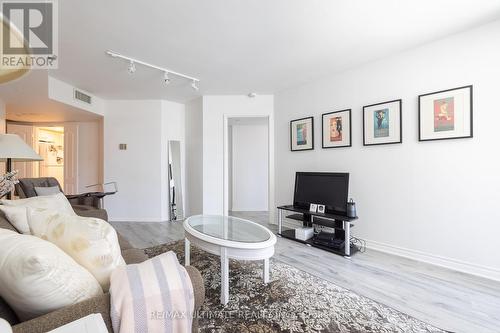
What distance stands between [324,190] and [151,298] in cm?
267

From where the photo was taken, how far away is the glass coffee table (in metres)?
1.80

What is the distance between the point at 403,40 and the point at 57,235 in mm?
3271

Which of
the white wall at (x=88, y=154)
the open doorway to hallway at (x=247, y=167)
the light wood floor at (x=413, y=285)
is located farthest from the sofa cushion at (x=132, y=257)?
the open doorway to hallway at (x=247, y=167)

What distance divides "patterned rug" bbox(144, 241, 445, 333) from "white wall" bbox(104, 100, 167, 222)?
2.78 m

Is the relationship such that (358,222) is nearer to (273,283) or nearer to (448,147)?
(448,147)

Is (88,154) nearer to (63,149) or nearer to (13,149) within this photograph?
(63,149)

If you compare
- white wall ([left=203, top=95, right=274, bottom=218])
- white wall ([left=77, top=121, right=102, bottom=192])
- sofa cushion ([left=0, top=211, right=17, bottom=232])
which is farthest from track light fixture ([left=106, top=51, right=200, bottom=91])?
white wall ([left=77, top=121, right=102, bottom=192])

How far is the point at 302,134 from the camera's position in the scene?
372cm

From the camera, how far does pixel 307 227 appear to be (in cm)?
331

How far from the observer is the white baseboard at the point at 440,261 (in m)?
2.18

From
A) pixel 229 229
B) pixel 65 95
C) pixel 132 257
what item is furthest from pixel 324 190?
pixel 65 95

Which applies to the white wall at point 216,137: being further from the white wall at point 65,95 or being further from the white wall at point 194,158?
the white wall at point 65,95

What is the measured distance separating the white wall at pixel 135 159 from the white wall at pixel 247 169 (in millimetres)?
1858

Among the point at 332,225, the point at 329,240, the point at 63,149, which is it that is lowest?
the point at 329,240
